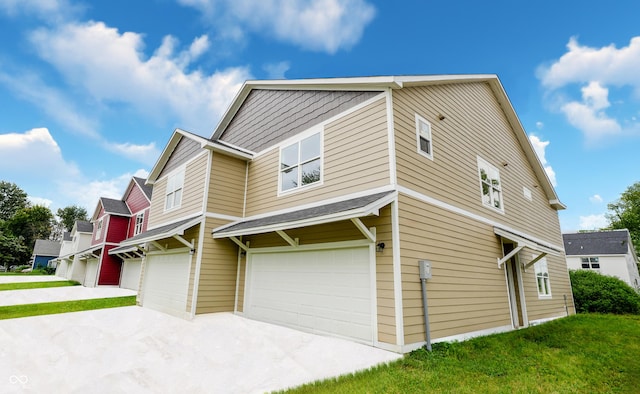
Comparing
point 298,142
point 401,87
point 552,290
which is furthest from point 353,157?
point 552,290

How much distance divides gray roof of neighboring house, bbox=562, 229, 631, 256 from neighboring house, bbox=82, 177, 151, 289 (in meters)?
37.7

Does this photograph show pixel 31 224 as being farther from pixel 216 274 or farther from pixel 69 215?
pixel 216 274

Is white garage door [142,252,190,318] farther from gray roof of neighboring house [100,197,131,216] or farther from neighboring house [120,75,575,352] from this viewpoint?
gray roof of neighboring house [100,197,131,216]

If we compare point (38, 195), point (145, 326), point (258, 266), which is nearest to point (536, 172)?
point (258, 266)

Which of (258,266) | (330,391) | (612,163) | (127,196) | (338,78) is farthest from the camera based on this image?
(612,163)

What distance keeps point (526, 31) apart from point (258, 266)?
15449mm

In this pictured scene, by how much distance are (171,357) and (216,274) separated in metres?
3.42

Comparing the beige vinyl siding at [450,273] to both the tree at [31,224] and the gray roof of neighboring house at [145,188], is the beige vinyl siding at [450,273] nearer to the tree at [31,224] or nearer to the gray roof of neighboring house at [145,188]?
the gray roof of neighboring house at [145,188]

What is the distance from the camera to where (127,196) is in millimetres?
22828

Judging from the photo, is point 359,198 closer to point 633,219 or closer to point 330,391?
point 330,391

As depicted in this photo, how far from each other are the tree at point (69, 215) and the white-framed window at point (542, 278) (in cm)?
7559

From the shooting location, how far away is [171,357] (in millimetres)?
5496

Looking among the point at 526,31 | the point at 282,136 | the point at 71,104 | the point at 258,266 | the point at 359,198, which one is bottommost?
the point at 258,266

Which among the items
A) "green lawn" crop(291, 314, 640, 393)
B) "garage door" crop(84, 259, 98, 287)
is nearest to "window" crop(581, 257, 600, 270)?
"green lawn" crop(291, 314, 640, 393)
